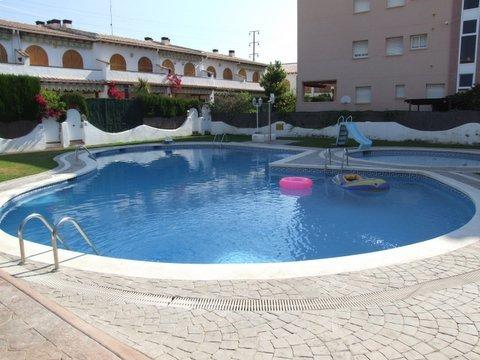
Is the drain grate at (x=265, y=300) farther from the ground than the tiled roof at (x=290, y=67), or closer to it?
closer to it

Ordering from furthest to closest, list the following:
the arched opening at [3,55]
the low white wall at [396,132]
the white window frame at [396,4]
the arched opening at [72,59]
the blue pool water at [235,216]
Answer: the arched opening at [72,59] → the arched opening at [3,55] → the white window frame at [396,4] → the low white wall at [396,132] → the blue pool water at [235,216]

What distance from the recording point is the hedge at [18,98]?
22547mm

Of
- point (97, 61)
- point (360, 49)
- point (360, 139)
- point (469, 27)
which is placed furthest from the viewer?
point (97, 61)

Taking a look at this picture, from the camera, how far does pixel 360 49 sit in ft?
103

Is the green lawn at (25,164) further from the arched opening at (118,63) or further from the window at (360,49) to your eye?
the window at (360,49)

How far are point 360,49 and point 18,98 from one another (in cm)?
2409

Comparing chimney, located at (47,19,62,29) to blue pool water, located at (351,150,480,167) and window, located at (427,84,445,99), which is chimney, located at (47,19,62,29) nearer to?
blue pool water, located at (351,150,480,167)

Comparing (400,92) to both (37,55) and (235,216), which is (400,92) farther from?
(37,55)

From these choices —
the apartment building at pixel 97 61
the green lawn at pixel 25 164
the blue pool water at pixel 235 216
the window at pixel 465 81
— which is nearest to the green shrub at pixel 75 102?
the green lawn at pixel 25 164

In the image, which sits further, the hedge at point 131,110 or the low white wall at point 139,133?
the hedge at point 131,110

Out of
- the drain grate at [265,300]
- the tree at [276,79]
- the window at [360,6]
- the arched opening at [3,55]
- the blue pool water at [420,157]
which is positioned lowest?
the drain grate at [265,300]

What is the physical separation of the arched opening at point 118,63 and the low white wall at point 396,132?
15.0 metres

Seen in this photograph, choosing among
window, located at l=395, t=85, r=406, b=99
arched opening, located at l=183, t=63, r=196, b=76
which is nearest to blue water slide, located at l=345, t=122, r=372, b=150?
window, located at l=395, t=85, r=406, b=99

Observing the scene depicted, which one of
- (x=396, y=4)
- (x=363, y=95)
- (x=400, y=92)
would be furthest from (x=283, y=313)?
(x=396, y=4)
